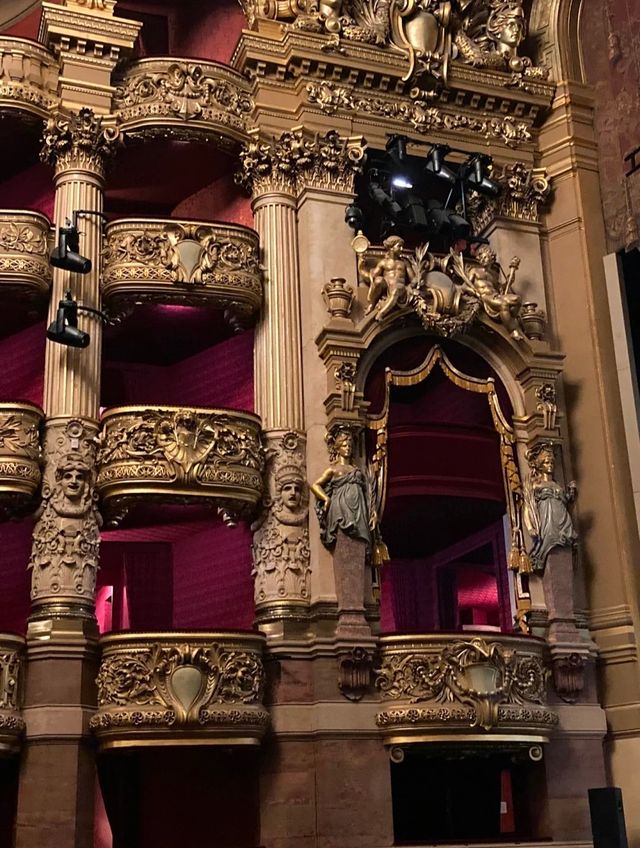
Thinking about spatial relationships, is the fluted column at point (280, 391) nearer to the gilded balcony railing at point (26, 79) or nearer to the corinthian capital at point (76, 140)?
the corinthian capital at point (76, 140)

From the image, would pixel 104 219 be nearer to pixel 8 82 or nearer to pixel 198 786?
pixel 8 82

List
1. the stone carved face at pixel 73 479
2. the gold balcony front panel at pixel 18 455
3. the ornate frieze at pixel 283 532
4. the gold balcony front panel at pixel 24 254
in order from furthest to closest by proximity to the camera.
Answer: the gold balcony front panel at pixel 24 254 < the ornate frieze at pixel 283 532 < the stone carved face at pixel 73 479 < the gold balcony front panel at pixel 18 455

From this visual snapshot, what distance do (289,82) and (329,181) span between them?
178cm

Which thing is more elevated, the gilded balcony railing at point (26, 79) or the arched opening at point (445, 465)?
the gilded balcony railing at point (26, 79)

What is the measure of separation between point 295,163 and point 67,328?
441 cm

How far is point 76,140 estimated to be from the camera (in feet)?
52.7

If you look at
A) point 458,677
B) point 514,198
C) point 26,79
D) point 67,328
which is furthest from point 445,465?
point 26,79

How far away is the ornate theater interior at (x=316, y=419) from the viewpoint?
14.1 m

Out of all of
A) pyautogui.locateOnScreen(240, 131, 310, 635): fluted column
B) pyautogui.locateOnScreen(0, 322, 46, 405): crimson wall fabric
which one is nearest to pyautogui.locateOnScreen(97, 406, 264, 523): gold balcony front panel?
pyautogui.locateOnScreen(240, 131, 310, 635): fluted column

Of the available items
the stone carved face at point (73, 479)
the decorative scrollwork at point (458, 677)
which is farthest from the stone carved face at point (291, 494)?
the stone carved face at point (73, 479)

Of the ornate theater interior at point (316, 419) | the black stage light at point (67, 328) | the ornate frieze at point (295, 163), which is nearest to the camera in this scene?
the ornate theater interior at point (316, 419)

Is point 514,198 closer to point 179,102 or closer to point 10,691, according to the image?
point 179,102

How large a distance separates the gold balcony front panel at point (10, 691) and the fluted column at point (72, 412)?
0.46 metres

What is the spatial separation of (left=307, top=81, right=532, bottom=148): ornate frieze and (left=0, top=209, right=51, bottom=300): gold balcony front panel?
4.56m
